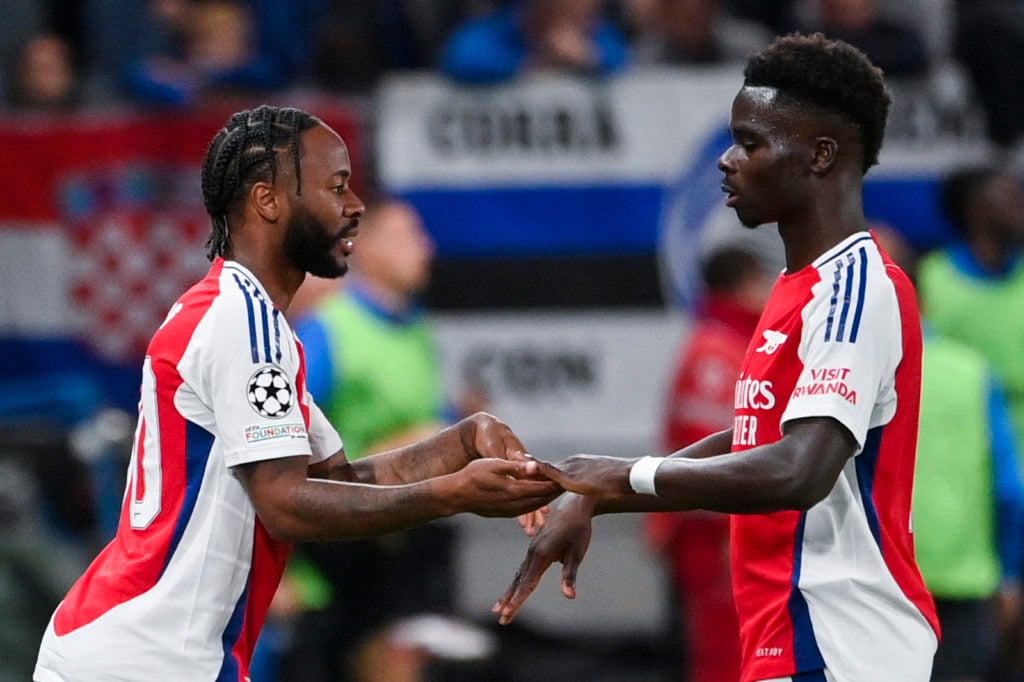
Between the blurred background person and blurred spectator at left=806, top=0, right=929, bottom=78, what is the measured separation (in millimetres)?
2286

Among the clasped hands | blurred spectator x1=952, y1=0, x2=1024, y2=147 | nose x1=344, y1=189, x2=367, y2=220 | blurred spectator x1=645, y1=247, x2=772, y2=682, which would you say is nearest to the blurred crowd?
blurred spectator x1=952, y1=0, x2=1024, y2=147

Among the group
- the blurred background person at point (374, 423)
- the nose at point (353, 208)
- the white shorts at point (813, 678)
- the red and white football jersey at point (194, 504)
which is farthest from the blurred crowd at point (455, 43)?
the white shorts at point (813, 678)

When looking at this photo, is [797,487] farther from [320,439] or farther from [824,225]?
[320,439]

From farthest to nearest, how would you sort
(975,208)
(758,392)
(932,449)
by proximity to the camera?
(975,208)
(932,449)
(758,392)

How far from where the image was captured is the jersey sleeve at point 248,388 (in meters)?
3.86

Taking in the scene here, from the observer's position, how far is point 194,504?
12.9ft

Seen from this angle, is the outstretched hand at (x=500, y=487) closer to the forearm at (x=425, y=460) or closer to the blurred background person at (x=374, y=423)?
the forearm at (x=425, y=460)

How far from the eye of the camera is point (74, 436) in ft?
25.9

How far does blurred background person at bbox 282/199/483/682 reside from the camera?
22.6 ft

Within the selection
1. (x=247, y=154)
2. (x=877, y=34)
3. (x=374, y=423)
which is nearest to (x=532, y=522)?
(x=247, y=154)

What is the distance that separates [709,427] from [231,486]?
3542 millimetres

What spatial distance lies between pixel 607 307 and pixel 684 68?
3.60 ft

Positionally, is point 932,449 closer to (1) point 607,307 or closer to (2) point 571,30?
(1) point 607,307

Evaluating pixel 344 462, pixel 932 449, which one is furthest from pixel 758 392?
pixel 932 449
